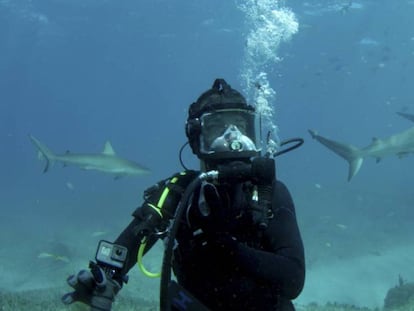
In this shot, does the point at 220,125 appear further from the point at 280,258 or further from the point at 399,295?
the point at 399,295

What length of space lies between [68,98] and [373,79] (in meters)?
78.4

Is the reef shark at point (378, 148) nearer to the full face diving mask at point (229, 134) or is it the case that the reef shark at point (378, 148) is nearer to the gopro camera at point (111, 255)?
the full face diving mask at point (229, 134)

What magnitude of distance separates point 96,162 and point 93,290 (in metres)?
13.2

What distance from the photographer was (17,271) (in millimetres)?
18047

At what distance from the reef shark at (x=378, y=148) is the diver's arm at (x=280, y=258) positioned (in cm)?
834

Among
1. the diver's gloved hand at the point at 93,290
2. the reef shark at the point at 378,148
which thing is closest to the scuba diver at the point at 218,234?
the diver's gloved hand at the point at 93,290

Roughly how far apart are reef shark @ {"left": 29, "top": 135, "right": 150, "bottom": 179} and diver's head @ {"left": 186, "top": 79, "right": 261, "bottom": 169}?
1230 centimetres

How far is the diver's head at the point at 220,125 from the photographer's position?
2770 millimetres

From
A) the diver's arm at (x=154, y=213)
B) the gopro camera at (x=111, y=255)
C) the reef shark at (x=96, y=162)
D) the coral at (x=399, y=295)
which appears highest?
the diver's arm at (x=154, y=213)

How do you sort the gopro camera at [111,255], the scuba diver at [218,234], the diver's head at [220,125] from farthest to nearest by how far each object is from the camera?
the diver's head at [220,125] < the gopro camera at [111,255] < the scuba diver at [218,234]

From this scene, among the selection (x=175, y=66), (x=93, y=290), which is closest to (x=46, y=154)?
(x=93, y=290)

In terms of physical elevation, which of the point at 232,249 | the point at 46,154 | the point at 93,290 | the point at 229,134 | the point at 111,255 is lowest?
the point at 46,154

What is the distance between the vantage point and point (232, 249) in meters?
2.67

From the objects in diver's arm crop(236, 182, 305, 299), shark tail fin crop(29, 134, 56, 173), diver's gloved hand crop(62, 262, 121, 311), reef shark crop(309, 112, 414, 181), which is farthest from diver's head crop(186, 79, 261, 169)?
shark tail fin crop(29, 134, 56, 173)
